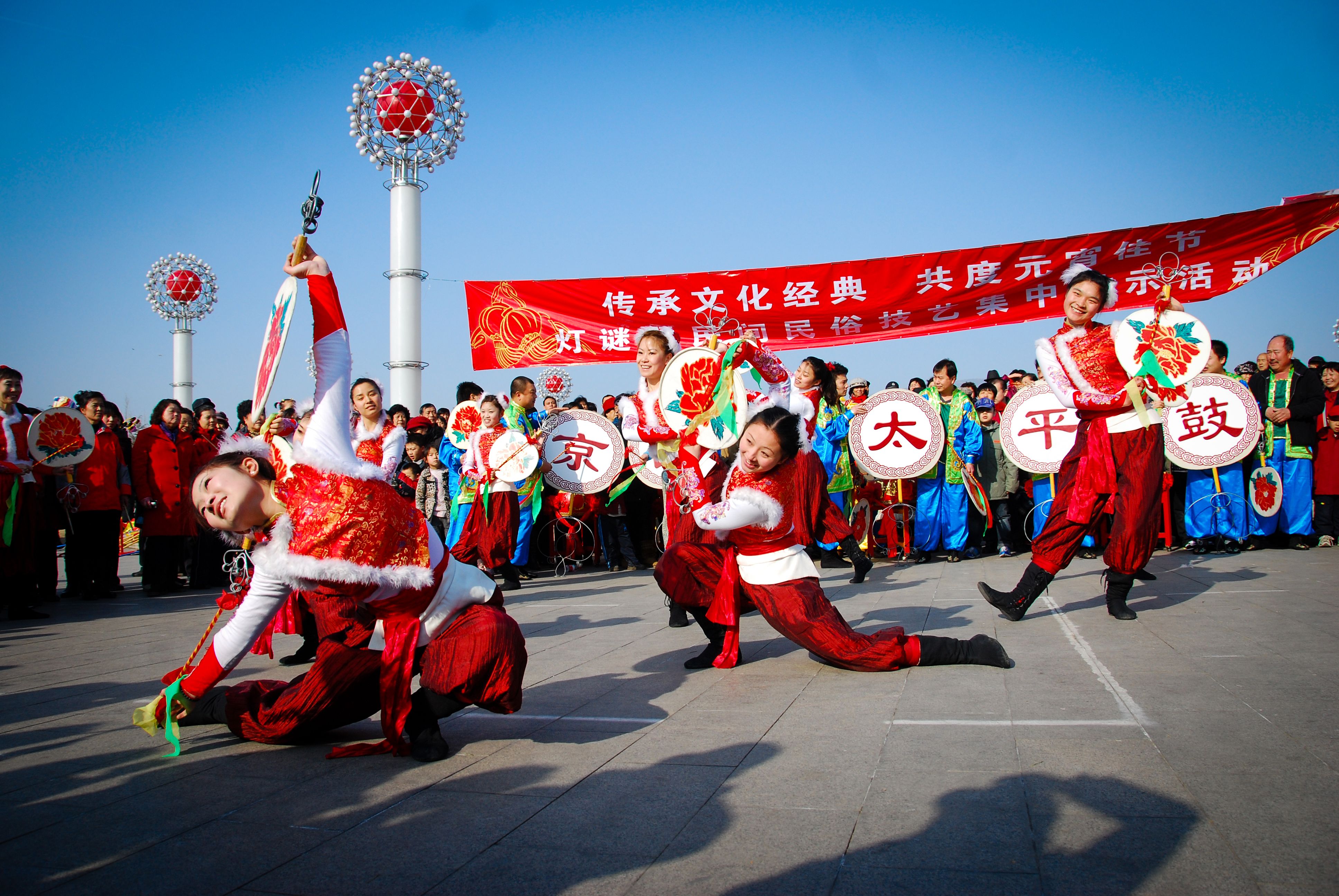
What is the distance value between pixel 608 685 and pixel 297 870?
6.23 ft

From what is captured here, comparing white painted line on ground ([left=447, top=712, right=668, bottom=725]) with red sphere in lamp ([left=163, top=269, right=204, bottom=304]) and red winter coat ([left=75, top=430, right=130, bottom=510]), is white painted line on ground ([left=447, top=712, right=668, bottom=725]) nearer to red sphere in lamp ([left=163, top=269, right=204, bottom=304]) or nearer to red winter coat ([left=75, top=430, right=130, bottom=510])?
red winter coat ([left=75, top=430, right=130, bottom=510])

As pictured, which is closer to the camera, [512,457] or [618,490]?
[512,457]

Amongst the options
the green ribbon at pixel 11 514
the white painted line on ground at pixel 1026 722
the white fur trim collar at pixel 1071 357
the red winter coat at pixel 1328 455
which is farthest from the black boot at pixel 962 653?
the green ribbon at pixel 11 514

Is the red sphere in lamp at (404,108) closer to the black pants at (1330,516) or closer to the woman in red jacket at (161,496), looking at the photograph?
the woman in red jacket at (161,496)

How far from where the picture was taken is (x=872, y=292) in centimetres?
980

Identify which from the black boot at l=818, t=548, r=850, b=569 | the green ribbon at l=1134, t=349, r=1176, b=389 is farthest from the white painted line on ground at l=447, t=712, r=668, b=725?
the black boot at l=818, t=548, r=850, b=569

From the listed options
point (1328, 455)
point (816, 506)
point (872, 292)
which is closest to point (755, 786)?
point (816, 506)

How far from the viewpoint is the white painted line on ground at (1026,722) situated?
9.59 feet

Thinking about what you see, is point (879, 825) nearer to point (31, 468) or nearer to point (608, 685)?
point (608, 685)

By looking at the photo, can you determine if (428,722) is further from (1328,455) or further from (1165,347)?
(1328,455)

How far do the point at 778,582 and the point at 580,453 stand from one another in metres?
4.80

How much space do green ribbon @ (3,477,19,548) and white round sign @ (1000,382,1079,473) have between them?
313 inches

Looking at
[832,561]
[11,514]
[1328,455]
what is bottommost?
[832,561]

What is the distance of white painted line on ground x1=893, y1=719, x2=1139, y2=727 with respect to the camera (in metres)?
Result: 2.92
